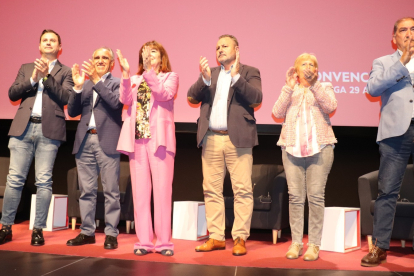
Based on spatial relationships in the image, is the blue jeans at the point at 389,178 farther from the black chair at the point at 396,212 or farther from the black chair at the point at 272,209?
the black chair at the point at 272,209

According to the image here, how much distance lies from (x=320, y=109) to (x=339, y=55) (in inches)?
55.9

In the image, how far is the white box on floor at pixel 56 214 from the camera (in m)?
4.85

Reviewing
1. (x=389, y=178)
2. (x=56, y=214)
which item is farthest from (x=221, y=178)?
(x=56, y=214)

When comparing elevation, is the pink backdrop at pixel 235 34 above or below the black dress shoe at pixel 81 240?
above

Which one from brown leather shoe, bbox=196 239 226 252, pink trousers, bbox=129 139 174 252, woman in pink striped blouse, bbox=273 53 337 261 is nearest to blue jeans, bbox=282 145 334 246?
woman in pink striped blouse, bbox=273 53 337 261

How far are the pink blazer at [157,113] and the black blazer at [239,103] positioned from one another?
0.27 metres

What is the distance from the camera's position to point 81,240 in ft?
13.0

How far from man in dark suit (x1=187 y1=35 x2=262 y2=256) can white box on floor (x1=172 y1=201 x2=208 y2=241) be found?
63 centimetres

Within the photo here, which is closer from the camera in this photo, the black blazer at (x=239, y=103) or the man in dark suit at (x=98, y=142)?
the black blazer at (x=239, y=103)

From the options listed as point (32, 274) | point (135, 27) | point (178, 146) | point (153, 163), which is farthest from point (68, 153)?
point (32, 274)

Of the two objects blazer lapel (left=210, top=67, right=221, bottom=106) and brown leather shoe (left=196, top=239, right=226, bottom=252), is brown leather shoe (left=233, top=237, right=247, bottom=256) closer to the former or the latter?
brown leather shoe (left=196, top=239, right=226, bottom=252)

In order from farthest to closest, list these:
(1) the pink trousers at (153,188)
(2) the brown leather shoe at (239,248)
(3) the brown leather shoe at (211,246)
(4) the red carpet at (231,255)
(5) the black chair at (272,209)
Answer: (5) the black chair at (272,209), (3) the brown leather shoe at (211,246), (2) the brown leather shoe at (239,248), (1) the pink trousers at (153,188), (4) the red carpet at (231,255)

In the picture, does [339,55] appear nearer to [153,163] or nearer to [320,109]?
[320,109]

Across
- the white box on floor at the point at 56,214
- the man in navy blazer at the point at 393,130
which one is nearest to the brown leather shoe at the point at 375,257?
the man in navy blazer at the point at 393,130
